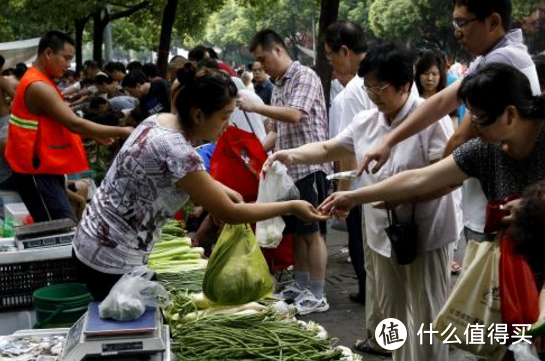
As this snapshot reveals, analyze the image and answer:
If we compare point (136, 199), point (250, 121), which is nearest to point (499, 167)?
point (136, 199)

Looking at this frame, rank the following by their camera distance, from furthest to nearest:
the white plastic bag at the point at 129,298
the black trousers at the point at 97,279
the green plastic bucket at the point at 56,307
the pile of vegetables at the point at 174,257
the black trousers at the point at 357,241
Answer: the black trousers at the point at 357,241
the pile of vegetables at the point at 174,257
the green plastic bucket at the point at 56,307
the black trousers at the point at 97,279
the white plastic bag at the point at 129,298

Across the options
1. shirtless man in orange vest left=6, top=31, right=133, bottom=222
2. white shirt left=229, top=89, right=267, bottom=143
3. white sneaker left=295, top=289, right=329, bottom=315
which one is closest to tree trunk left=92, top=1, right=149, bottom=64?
white shirt left=229, top=89, right=267, bottom=143

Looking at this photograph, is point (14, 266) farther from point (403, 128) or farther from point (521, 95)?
point (521, 95)

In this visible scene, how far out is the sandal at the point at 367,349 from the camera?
5152 millimetres

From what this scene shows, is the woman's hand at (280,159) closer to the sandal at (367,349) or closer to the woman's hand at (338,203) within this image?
the woman's hand at (338,203)

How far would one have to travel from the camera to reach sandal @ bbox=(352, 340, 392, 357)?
5.15 metres

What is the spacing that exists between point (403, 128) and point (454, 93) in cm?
32

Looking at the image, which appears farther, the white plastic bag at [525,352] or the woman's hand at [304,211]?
the woman's hand at [304,211]

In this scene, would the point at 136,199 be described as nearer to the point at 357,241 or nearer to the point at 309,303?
the point at 309,303

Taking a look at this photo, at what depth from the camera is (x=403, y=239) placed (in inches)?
160

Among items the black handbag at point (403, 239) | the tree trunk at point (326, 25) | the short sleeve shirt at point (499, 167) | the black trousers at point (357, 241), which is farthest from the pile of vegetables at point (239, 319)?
the tree trunk at point (326, 25)

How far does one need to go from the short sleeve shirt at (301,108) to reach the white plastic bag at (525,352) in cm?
333

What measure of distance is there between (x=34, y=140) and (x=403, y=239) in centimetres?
297

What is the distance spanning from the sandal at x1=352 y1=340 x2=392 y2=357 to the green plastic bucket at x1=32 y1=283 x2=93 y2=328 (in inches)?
79.4
